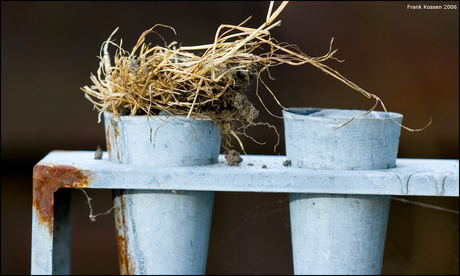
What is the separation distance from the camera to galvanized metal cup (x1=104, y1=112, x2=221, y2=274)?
109 centimetres

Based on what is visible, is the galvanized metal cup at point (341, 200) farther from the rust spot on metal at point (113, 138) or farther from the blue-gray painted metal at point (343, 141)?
the rust spot on metal at point (113, 138)

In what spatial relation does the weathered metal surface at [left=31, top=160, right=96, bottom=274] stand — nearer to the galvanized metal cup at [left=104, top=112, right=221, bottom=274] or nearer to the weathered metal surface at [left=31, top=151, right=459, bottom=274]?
the weathered metal surface at [left=31, top=151, right=459, bottom=274]

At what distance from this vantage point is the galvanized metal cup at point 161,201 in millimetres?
1090

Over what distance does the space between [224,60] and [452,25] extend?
1044 millimetres

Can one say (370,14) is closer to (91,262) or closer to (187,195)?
(187,195)

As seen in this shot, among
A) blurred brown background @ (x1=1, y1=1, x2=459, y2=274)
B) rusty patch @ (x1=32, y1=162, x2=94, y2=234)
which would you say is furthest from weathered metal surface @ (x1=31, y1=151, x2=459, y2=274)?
blurred brown background @ (x1=1, y1=1, x2=459, y2=274)

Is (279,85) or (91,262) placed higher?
(279,85)

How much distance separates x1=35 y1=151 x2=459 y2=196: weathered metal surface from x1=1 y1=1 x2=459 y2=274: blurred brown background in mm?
662

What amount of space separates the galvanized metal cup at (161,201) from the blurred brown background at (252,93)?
0.63 metres

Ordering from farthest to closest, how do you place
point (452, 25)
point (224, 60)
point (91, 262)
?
point (91, 262), point (452, 25), point (224, 60)

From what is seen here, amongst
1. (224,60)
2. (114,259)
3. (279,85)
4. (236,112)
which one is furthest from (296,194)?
(114,259)

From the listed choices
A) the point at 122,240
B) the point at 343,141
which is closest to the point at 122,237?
the point at 122,240

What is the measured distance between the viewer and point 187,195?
1.11m

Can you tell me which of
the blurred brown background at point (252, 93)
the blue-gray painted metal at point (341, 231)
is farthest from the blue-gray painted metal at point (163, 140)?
the blurred brown background at point (252, 93)
